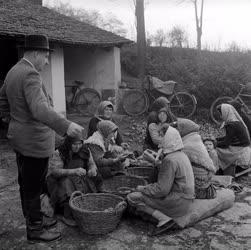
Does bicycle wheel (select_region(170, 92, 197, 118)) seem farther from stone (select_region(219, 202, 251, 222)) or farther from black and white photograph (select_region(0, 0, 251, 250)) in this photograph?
stone (select_region(219, 202, 251, 222))

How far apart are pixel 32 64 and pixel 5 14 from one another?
343 inches

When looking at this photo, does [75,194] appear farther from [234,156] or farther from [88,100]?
[88,100]

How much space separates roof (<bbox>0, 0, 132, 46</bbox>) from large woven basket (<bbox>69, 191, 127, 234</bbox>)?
252 inches

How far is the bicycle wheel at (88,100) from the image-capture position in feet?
44.2

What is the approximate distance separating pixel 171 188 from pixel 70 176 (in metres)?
1.23

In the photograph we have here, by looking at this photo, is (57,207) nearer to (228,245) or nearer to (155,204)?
(155,204)

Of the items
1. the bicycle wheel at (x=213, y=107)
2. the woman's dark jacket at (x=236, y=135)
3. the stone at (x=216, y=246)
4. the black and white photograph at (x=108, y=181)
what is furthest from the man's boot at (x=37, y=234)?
the bicycle wheel at (x=213, y=107)

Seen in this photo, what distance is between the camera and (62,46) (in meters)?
12.1

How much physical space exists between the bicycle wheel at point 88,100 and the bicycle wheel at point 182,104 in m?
2.56

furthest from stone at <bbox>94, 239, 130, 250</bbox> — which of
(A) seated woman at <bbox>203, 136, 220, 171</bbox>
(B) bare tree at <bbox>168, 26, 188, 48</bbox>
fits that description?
(B) bare tree at <bbox>168, 26, 188, 48</bbox>

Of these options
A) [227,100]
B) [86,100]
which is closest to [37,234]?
[86,100]

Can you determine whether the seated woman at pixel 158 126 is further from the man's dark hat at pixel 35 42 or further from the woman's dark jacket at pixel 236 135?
the man's dark hat at pixel 35 42

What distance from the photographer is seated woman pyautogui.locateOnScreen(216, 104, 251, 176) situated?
6.70 metres

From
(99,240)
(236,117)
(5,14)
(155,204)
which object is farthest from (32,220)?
(5,14)
